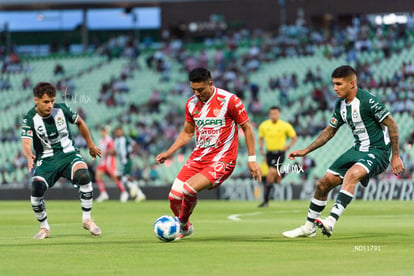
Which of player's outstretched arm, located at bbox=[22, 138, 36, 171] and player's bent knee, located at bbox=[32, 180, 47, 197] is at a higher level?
player's outstretched arm, located at bbox=[22, 138, 36, 171]

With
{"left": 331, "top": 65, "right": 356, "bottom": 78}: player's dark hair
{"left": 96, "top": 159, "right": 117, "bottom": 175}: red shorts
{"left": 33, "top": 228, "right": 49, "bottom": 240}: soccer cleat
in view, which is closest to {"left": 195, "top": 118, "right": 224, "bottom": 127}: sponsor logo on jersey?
{"left": 331, "top": 65, "right": 356, "bottom": 78}: player's dark hair

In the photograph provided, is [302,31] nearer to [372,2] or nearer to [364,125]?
[372,2]

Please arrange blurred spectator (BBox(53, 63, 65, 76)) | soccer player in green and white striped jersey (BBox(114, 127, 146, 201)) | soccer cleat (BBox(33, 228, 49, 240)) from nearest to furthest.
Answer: soccer cleat (BBox(33, 228, 49, 240)) → soccer player in green and white striped jersey (BBox(114, 127, 146, 201)) → blurred spectator (BBox(53, 63, 65, 76))

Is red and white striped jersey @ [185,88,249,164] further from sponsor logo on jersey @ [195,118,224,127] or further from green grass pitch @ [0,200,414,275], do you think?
green grass pitch @ [0,200,414,275]

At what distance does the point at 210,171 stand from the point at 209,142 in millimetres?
412

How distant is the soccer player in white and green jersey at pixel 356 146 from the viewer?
12.5m

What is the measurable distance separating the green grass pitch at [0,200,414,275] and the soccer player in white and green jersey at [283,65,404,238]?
0.51 meters

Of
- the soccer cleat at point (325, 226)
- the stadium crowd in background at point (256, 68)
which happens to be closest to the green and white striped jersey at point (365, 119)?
the soccer cleat at point (325, 226)

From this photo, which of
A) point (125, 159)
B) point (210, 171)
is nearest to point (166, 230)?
point (210, 171)

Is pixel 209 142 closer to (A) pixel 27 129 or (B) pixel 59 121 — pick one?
(B) pixel 59 121

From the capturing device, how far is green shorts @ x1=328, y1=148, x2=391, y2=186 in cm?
1262

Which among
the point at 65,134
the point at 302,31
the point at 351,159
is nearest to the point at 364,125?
the point at 351,159

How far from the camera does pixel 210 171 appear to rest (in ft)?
41.2

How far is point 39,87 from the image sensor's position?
43.3 ft
